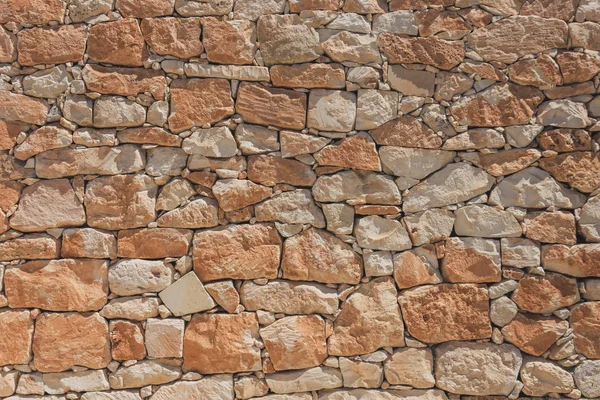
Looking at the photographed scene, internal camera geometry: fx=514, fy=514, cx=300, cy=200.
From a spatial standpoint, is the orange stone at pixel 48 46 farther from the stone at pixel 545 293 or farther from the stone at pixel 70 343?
the stone at pixel 545 293

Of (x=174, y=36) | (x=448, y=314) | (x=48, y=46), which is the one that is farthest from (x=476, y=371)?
(x=48, y=46)

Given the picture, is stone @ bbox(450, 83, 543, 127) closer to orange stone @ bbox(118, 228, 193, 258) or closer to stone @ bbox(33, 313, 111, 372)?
orange stone @ bbox(118, 228, 193, 258)

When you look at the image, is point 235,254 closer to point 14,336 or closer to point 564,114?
point 14,336

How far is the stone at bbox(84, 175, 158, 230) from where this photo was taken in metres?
2.35

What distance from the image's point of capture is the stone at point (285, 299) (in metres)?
2.36

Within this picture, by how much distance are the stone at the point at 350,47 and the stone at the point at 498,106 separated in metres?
0.47

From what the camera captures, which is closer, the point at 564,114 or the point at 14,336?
the point at 14,336

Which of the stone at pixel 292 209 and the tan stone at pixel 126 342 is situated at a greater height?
the stone at pixel 292 209

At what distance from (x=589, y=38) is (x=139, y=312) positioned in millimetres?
2462

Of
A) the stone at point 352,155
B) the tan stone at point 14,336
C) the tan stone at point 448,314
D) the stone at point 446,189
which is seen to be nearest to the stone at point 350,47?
the stone at point 352,155

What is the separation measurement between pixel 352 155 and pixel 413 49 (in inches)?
22.7

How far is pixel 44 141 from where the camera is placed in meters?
2.35

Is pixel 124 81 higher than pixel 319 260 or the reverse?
higher

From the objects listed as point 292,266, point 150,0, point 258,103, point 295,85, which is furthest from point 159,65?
point 292,266
